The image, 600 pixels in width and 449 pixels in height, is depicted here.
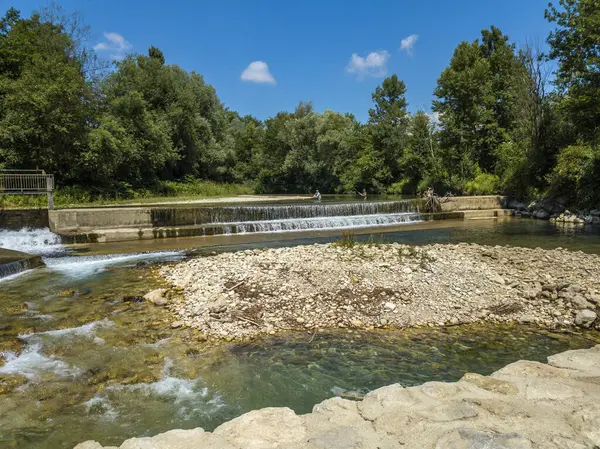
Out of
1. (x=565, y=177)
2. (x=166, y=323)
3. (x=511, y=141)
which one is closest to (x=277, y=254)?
(x=166, y=323)

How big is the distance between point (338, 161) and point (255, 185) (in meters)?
11.0

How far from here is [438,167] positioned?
31.9 metres

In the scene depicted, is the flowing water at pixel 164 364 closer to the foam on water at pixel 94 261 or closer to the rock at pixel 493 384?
the rock at pixel 493 384

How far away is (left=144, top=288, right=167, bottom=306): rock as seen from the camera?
695 centimetres

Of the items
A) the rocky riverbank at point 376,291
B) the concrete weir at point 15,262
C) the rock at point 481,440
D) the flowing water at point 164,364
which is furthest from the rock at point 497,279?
the concrete weir at point 15,262

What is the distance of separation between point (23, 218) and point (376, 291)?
13910 mm

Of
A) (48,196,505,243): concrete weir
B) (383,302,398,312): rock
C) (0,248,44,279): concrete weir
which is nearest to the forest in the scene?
(48,196,505,243): concrete weir

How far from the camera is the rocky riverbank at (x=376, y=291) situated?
606cm

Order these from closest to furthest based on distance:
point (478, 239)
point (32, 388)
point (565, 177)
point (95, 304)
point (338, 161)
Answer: point (32, 388) < point (95, 304) < point (478, 239) < point (565, 177) < point (338, 161)

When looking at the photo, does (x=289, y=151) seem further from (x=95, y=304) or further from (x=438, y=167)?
(x=95, y=304)

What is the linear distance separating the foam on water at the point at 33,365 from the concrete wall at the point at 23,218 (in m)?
11.1

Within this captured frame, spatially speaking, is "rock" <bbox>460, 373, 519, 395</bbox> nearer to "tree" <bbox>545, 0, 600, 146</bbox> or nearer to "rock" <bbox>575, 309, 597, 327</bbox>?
"rock" <bbox>575, 309, 597, 327</bbox>

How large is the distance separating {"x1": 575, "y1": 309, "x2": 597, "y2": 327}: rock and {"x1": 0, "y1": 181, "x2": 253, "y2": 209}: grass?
65.3 feet

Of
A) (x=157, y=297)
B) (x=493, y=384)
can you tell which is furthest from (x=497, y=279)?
(x=157, y=297)
